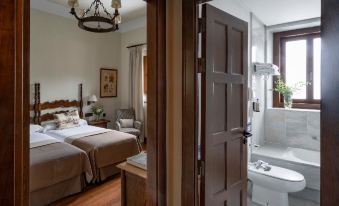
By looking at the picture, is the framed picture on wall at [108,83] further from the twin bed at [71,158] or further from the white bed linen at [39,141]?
the white bed linen at [39,141]

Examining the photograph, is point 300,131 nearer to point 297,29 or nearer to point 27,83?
point 297,29

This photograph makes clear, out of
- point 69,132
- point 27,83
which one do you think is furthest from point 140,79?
point 27,83

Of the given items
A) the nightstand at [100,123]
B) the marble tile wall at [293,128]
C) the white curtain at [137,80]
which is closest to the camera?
the marble tile wall at [293,128]

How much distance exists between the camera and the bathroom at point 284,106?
8.63 ft

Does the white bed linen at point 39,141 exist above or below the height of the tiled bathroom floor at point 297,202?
above

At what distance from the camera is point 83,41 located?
5.12m

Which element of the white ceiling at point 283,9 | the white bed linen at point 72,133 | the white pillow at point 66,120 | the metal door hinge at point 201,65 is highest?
the white ceiling at point 283,9

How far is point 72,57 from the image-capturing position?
4945mm

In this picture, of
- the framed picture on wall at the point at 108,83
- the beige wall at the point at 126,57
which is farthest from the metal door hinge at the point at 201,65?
the framed picture on wall at the point at 108,83

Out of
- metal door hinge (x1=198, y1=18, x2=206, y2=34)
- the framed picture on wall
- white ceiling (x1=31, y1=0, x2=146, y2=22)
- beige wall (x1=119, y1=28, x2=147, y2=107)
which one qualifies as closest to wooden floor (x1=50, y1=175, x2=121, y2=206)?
metal door hinge (x1=198, y1=18, x2=206, y2=34)

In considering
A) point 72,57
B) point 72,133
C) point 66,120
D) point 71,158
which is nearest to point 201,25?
point 71,158

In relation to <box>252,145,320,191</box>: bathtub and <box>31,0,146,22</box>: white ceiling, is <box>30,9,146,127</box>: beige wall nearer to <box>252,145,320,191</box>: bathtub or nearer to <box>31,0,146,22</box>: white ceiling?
<box>31,0,146,22</box>: white ceiling

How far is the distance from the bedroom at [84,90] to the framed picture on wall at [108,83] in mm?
26

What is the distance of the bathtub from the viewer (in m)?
2.58
